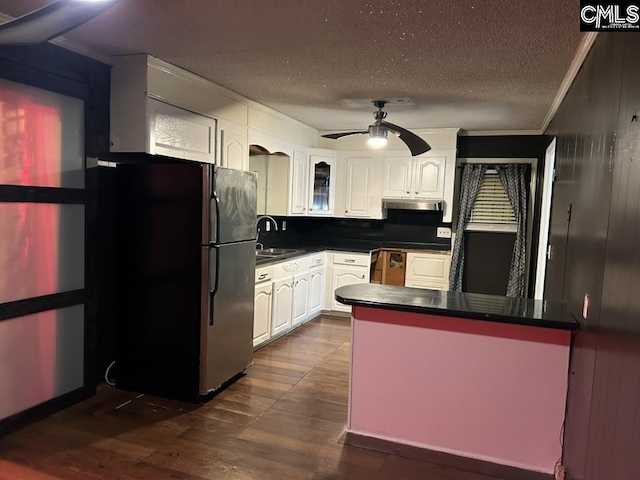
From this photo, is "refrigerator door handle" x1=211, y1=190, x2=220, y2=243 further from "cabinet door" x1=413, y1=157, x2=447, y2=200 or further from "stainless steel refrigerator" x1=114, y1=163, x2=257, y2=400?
"cabinet door" x1=413, y1=157, x2=447, y2=200

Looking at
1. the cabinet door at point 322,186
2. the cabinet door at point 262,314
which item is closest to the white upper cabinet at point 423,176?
the cabinet door at point 322,186

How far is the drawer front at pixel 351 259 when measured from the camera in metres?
5.54

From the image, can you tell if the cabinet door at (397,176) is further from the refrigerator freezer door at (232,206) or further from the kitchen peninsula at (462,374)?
the kitchen peninsula at (462,374)

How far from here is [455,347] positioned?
2.60m

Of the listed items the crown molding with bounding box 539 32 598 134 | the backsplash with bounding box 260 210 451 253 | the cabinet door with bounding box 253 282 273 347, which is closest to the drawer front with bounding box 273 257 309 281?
the cabinet door with bounding box 253 282 273 347

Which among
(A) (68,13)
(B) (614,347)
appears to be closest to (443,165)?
(B) (614,347)

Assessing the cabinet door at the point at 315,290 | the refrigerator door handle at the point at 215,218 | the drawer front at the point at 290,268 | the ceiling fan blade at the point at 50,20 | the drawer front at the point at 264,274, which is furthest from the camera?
the cabinet door at the point at 315,290

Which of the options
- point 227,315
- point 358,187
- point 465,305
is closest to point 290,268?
point 227,315

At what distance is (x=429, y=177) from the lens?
5.46 metres

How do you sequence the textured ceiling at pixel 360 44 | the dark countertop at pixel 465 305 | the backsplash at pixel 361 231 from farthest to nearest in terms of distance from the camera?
the backsplash at pixel 361 231, the dark countertop at pixel 465 305, the textured ceiling at pixel 360 44

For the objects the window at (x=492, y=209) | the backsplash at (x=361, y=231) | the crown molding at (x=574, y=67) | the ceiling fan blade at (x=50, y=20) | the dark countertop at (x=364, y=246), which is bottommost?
the dark countertop at (x=364, y=246)

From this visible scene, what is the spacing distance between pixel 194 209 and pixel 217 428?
1.42 m

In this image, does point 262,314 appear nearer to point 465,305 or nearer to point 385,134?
point 385,134

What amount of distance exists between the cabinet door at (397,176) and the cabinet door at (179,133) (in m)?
2.49
